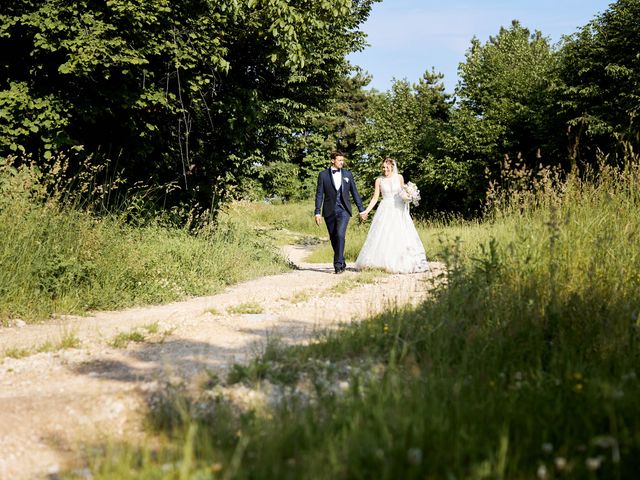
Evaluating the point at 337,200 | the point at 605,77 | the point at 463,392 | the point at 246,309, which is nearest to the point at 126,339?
the point at 246,309

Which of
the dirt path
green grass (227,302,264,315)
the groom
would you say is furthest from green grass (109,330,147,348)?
the groom

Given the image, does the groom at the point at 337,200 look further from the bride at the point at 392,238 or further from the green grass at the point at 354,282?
the green grass at the point at 354,282

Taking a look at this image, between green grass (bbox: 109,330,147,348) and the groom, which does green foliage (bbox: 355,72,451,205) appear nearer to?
the groom

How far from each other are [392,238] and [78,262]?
597cm

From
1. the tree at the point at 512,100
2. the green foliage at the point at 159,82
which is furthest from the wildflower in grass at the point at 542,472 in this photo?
the tree at the point at 512,100

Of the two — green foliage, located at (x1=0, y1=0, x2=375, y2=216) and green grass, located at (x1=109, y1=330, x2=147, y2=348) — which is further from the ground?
green foliage, located at (x1=0, y1=0, x2=375, y2=216)

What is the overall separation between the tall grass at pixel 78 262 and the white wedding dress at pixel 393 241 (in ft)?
9.29

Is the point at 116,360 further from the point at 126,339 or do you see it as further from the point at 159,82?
the point at 159,82

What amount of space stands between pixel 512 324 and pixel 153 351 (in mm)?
3139

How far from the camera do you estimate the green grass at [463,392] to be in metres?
2.66

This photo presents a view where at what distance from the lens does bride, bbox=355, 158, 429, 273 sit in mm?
11773

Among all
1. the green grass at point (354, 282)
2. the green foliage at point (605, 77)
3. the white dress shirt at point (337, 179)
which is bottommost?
the green grass at point (354, 282)

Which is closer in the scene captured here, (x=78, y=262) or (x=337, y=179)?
(x=78, y=262)

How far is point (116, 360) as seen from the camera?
523 centimetres
